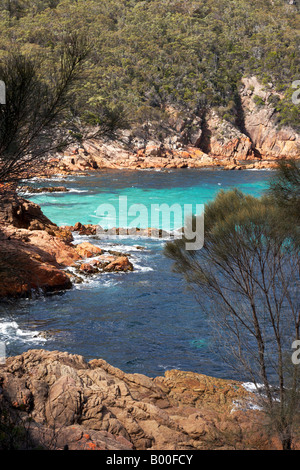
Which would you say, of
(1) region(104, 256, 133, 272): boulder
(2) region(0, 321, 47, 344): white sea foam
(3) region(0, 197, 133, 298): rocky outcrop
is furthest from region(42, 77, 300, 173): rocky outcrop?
(2) region(0, 321, 47, 344): white sea foam

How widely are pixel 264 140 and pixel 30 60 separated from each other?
204ft

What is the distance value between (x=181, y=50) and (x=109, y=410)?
233 ft

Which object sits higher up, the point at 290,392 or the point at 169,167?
the point at 169,167

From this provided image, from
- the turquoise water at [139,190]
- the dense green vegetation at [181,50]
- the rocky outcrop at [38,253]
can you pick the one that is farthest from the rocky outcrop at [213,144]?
the rocky outcrop at [38,253]

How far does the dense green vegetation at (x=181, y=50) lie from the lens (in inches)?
Answer: 2489

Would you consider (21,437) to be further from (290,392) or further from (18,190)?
(290,392)

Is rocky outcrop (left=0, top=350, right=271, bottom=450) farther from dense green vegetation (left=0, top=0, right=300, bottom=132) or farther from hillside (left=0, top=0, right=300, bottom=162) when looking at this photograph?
dense green vegetation (left=0, top=0, right=300, bottom=132)

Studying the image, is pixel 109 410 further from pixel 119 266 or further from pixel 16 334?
pixel 119 266

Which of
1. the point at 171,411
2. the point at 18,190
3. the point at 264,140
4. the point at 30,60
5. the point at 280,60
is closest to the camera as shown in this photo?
the point at 30,60

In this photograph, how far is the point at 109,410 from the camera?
637 centimetres

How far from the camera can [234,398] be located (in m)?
8.26

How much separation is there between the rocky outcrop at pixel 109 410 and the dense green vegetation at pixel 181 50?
165 ft

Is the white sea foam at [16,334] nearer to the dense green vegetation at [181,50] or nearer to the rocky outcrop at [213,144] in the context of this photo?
the rocky outcrop at [213,144]
